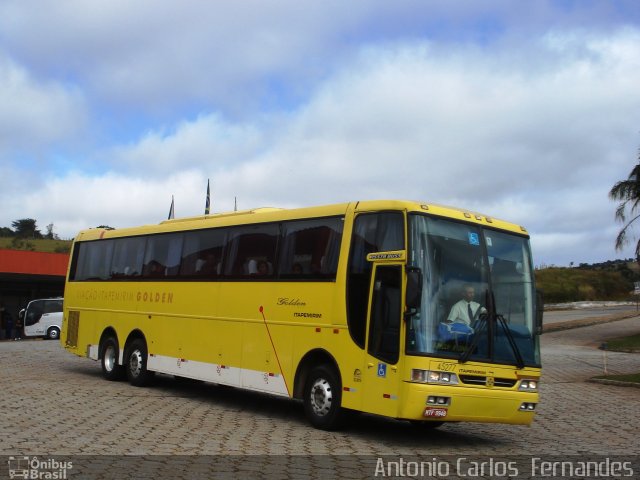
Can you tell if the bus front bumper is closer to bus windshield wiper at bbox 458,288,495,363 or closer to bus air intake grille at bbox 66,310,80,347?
bus windshield wiper at bbox 458,288,495,363

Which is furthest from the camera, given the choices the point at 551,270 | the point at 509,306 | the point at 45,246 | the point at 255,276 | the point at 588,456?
the point at 45,246

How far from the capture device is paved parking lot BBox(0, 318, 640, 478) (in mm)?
9203

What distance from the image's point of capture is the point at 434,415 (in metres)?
10.0

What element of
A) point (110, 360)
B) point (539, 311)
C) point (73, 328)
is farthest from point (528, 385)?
point (73, 328)

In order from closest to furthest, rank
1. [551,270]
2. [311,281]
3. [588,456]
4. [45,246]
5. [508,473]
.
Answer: [508,473], [588,456], [311,281], [551,270], [45,246]

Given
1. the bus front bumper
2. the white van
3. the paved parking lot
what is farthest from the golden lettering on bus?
Result: the white van

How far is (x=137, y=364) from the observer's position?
56.9 ft

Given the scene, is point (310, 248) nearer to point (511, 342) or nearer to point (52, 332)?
point (511, 342)

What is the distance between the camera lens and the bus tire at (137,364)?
17109 mm

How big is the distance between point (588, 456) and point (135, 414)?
6949 mm

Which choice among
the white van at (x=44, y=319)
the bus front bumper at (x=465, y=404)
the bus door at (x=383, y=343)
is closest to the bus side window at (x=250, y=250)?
the bus door at (x=383, y=343)

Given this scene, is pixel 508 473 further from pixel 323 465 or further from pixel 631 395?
pixel 631 395

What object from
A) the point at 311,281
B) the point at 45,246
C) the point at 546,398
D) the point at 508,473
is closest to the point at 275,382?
the point at 311,281

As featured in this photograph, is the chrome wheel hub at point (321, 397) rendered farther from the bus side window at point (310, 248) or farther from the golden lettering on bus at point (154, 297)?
the golden lettering on bus at point (154, 297)
